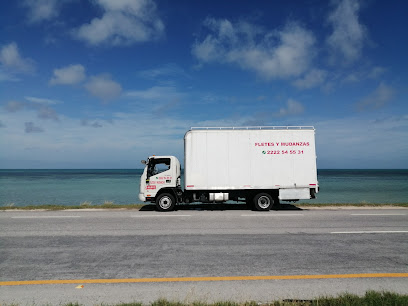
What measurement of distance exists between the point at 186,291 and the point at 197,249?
2.32 meters

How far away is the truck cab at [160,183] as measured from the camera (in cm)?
1397

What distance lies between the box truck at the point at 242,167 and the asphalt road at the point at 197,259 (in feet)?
10.9

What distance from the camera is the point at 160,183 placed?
46.3 ft

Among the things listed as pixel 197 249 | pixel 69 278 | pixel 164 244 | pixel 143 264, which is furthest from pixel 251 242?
pixel 69 278

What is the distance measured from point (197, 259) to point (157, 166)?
8401 millimetres

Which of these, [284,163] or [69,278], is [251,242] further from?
[284,163]

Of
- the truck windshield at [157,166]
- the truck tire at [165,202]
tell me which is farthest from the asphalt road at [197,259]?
the truck windshield at [157,166]

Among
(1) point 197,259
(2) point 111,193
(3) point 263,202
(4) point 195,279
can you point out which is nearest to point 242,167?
(3) point 263,202

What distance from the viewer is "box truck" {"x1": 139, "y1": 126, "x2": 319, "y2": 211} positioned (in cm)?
1392

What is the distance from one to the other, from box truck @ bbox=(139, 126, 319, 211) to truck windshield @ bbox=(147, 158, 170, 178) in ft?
0.17

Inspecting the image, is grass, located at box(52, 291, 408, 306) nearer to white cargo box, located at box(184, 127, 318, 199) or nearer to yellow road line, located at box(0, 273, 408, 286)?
yellow road line, located at box(0, 273, 408, 286)

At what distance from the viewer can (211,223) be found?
10.5 meters

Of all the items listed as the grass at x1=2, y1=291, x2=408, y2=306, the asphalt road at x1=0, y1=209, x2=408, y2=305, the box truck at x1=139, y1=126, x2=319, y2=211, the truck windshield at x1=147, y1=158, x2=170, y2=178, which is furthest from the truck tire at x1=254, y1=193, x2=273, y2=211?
the grass at x1=2, y1=291, x2=408, y2=306

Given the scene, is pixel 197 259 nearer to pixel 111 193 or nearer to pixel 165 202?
pixel 165 202
